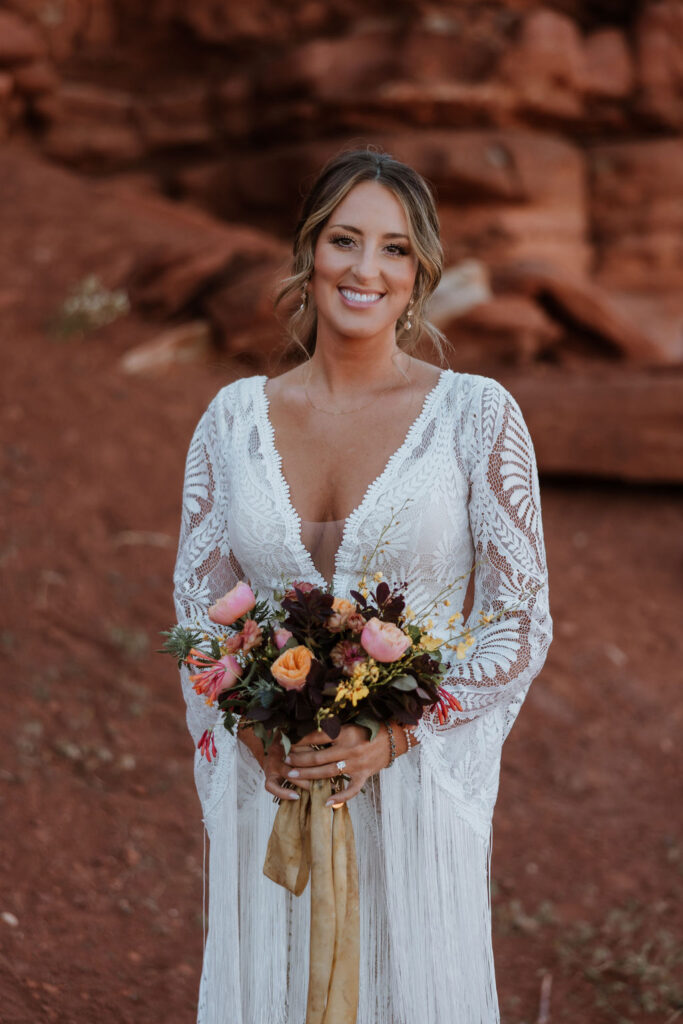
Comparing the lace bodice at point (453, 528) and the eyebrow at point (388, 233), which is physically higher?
the eyebrow at point (388, 233)

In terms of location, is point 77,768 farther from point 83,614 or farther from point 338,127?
point 338,127

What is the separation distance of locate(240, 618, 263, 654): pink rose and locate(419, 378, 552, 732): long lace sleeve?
1.58ft

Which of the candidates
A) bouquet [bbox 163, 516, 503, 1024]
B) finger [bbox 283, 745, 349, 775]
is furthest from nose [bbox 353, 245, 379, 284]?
finger [bbox 283, 745, 349, 775]

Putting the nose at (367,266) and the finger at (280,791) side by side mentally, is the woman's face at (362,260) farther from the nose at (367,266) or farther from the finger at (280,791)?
the finger at (280,791)

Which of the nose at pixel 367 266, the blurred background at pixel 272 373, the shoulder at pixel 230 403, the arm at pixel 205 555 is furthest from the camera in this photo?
the blurred background at pixel 272 373

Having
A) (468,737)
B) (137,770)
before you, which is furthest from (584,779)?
(468,737)

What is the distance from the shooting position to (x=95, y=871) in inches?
182

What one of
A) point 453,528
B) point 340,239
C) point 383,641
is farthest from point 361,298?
point 383,641

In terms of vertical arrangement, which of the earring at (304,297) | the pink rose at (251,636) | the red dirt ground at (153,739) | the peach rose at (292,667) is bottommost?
the red dirt ground at (153,739)

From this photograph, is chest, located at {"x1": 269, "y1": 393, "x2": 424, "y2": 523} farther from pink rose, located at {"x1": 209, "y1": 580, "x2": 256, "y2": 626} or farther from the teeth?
pink rose, located at {"x1": 209, "y1": 580, "x2": 256, "y2": 626}

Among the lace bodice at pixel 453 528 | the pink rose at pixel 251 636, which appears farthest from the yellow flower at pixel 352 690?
the lace bodice at pixel 453 528

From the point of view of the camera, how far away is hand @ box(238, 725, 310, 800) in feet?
7.45

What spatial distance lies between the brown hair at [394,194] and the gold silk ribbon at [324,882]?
4.26 ft

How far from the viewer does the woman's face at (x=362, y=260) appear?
2607 millimetres
